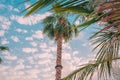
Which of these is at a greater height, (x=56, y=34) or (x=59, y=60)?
(x=56, y=34)

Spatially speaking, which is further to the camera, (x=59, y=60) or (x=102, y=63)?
(x=59, y=60)

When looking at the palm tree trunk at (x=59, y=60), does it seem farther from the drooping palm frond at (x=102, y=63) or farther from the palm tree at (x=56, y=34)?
the drooping palm frond at (x=102, y=63)

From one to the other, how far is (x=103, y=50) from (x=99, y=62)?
33 centimetres

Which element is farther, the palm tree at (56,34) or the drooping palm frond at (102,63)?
the palm tree at (56,34)

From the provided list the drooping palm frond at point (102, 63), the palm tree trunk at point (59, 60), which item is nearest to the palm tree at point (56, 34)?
the palm tree trunk at point (59, 60)

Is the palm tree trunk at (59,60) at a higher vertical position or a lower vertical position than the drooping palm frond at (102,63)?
higher

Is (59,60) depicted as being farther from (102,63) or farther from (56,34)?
(102,63)

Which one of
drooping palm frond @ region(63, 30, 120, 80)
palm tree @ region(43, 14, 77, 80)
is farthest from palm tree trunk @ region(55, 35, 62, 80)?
drooping palm frond @ region(63, 30, 120, 80)

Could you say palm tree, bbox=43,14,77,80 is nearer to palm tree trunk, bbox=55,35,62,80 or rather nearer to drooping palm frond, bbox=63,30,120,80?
palm tree trunk, bbox=55,35,62,80

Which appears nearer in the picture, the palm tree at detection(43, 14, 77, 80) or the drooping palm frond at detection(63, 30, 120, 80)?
the drooping palm frond at detection(63, 30, 120, 80)

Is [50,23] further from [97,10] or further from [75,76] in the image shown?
[97,10]

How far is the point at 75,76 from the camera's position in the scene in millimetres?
6672

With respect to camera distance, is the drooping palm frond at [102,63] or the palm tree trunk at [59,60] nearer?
the drooping palm frond at [102,63]

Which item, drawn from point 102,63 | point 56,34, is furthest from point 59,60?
point 102,63
